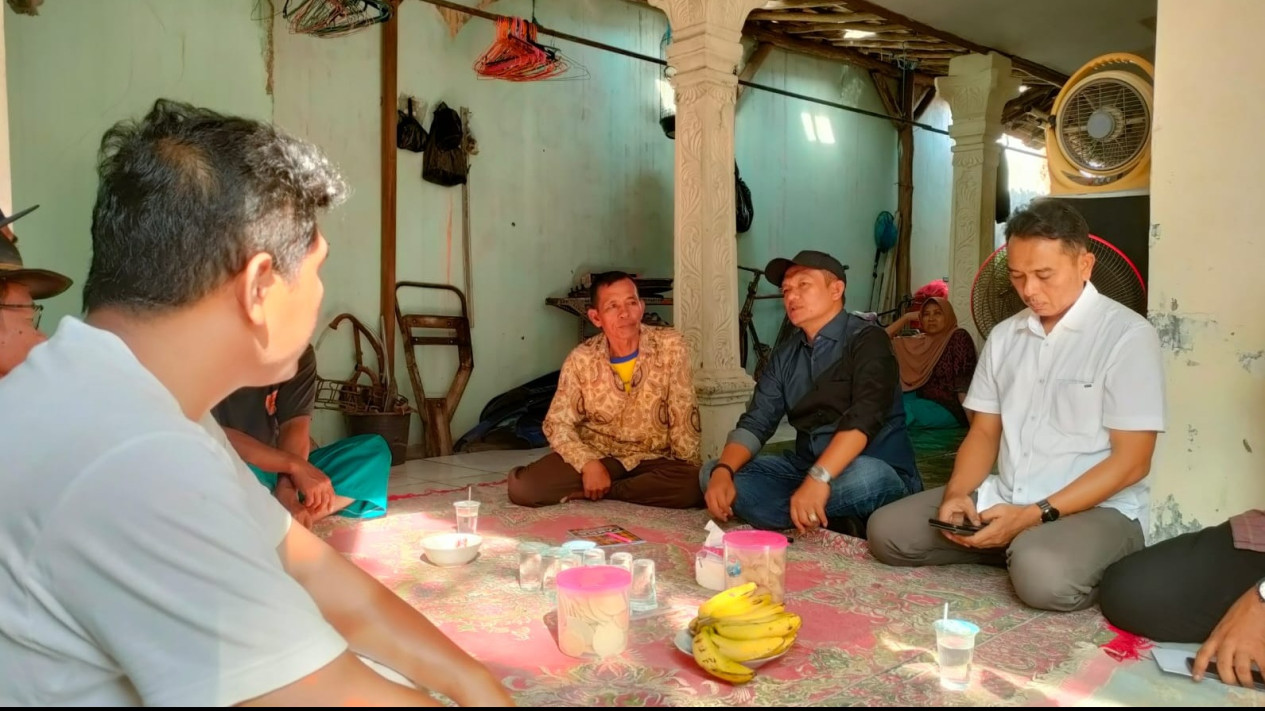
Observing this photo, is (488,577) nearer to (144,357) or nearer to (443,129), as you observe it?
(144,357)

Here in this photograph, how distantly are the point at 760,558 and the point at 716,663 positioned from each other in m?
0.48

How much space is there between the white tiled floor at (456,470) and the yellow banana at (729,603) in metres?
2.99

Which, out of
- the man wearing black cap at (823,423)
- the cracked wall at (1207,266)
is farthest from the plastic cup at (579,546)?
the cracked wall at (1207,266)

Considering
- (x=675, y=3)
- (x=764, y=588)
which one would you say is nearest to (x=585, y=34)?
(x=675, y=3)

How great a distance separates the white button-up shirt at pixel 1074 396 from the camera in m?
2.66

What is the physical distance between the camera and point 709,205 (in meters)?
5.05

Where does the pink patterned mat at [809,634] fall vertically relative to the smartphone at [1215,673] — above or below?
below

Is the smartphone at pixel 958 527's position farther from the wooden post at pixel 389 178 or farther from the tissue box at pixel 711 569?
the wooden post at pixel 389 178

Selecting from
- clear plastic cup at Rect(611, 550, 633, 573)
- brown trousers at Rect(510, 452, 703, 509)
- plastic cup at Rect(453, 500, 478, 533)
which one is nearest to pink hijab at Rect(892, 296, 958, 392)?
brown trousers at Rect(510, 452, 703, 509)

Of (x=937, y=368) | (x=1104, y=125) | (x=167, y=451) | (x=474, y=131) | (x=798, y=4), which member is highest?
(x=798, y=4)

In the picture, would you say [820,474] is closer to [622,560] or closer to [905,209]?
[622,560]

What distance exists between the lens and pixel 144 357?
3.37 feet

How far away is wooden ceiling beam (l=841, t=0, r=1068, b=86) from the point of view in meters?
6.17

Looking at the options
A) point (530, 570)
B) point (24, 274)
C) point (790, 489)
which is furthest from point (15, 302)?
point (790, 489)
